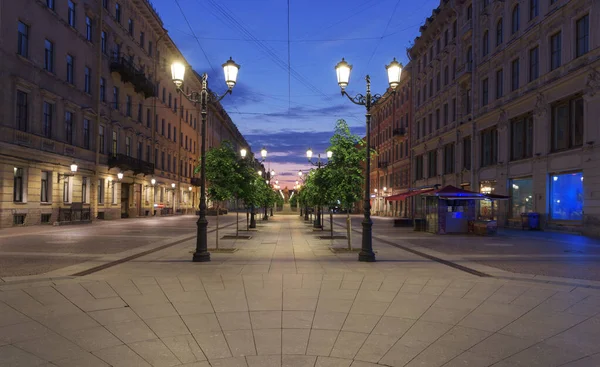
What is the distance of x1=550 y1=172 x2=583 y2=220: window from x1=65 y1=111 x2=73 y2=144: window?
29.4 meters

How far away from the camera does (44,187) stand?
28984 millimetres

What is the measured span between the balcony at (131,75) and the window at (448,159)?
89.8ft

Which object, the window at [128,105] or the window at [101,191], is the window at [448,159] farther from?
the window at [101,191]

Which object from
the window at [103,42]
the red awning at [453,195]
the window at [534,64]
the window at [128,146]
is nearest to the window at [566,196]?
the red awning at [453,195]

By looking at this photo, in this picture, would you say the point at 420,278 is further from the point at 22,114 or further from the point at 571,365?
the point at 22,114

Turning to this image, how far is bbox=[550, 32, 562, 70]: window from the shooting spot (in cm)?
2633

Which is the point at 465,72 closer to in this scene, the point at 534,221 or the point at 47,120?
the point at 534,221

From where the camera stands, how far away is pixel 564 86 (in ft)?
83.3

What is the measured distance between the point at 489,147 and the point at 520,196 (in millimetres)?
5521

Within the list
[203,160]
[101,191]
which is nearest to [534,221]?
[203,160]

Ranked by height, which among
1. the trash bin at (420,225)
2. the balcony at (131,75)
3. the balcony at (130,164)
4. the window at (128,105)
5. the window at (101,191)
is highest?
the balcony at (131,75)

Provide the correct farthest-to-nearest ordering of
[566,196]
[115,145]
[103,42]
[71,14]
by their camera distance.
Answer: [115,145] → [103,42] → [71,14] → [566,196]

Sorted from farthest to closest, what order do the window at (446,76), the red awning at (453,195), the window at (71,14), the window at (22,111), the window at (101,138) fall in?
the window at (446,76), the window at (101,138), the window at (71,14), the window at (22,111), the red awning at (453,195)

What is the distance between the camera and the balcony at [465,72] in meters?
37.4
